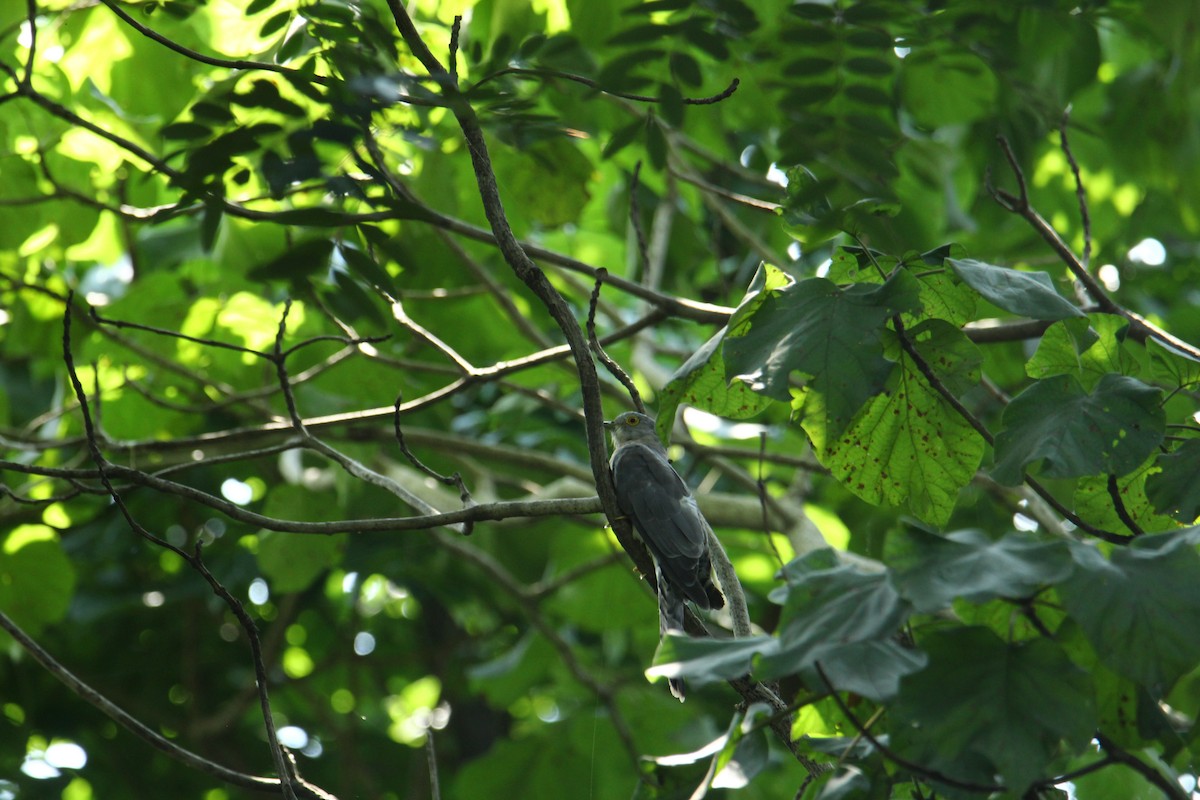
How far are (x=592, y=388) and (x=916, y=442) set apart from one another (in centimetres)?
76

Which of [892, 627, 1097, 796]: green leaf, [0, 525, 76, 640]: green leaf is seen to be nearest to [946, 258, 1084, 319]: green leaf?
[892, 627, 1097, 796]: green leaf

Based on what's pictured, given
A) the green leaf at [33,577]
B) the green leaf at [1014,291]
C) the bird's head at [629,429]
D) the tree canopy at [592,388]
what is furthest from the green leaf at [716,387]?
the green leaf at [33,577]

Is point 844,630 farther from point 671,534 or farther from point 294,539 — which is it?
point 294,539

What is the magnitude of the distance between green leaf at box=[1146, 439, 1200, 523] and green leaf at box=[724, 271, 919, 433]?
0.67 m

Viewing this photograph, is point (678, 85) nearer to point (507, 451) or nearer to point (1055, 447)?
point (507, 451)

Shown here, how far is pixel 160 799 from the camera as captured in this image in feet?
19.5

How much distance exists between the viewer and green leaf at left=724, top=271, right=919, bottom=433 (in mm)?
1966

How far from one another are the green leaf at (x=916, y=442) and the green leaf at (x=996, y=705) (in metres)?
0.71

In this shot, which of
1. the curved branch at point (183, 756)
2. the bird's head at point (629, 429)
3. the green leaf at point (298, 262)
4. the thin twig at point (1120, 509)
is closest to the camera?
the thin twig at point (1120, 509)

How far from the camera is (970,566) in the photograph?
59.7 inches

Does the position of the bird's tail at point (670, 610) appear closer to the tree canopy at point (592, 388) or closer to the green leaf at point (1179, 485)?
the tree canopy at point (592, 388)

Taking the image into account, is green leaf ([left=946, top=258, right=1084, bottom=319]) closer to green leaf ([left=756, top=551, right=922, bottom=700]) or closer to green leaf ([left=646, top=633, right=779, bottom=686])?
green leaf ([left=756, top=551, right=922, bottom=700])

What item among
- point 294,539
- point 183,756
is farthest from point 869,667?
point 294,539

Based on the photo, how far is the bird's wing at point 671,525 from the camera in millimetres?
3205
